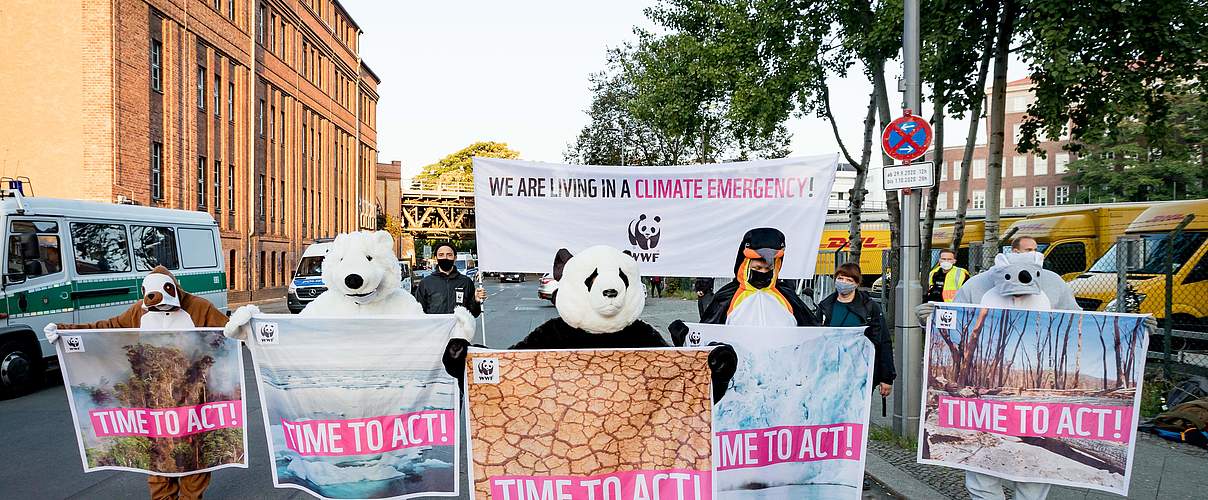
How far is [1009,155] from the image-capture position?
236 feet

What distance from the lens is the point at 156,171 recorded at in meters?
27.4

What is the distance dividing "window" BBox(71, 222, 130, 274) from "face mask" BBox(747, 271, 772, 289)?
9998 millimetres

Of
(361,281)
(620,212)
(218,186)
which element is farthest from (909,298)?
(218,186)

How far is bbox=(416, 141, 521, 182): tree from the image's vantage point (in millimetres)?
86250

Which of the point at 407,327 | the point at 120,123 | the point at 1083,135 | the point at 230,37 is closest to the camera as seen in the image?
the point at 407,327

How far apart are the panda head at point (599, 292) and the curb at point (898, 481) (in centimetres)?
293

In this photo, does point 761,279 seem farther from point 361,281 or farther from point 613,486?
point 361,281

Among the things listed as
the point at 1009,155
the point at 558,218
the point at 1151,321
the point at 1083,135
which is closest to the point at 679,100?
the point at 1083,135

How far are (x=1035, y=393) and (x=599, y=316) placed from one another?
2.82 m

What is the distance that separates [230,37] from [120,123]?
10.5 m

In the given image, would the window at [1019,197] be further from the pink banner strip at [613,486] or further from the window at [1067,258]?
the pink banner strip at [613,486]

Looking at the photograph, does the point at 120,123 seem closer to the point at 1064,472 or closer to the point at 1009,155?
the point at 1064,472

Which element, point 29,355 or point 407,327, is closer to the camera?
point 407,327

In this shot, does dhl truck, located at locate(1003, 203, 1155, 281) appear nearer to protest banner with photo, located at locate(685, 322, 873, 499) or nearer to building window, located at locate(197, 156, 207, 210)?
protest banner with photo, located at locate(685, 322, 873, 499)
